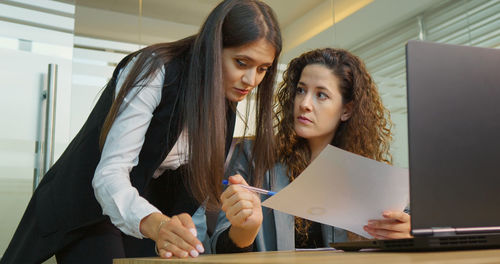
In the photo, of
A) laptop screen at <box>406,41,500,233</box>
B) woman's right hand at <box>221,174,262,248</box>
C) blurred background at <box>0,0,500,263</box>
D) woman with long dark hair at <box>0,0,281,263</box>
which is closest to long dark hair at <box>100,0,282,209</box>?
woman with long dark hair at <box>0,0,281,263</box>

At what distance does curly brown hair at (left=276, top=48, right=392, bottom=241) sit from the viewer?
1.69m

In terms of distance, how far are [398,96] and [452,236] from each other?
215 cm

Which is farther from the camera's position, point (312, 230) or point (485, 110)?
point (312, 230)

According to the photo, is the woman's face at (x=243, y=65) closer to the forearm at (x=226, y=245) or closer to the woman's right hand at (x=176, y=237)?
the forearm at (x=226, y=245)

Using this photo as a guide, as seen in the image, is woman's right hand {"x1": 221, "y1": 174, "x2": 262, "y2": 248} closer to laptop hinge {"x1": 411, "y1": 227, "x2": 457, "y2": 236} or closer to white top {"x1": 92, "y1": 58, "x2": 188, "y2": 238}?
white top {"x1": 92, "y1": 58, "x2": 188, "y2": 238}

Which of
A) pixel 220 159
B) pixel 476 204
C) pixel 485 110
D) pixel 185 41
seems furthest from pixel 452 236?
pixel 185 41

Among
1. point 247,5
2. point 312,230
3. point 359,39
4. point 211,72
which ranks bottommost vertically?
point 312,230

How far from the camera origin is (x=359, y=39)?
9.29ft

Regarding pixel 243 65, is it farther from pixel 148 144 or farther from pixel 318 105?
pixel 318 105

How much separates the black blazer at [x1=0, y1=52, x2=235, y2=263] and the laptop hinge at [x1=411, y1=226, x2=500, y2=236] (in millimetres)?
637

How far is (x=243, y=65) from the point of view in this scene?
1.27 meters

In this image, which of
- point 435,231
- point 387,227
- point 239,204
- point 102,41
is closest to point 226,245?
point 239,204

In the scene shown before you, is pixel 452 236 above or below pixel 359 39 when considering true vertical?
below

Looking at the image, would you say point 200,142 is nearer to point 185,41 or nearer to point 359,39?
point 185,41
